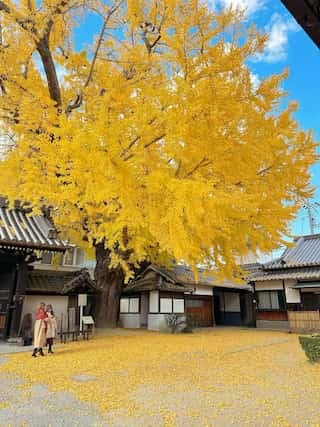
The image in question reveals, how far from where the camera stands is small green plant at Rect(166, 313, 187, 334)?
50.6ft

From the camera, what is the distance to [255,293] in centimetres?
1981

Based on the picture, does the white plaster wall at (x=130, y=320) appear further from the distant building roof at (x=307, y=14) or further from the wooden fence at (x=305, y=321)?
the distant building roof at (x=307, y=14)

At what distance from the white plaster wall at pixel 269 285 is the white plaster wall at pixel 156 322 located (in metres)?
7.40

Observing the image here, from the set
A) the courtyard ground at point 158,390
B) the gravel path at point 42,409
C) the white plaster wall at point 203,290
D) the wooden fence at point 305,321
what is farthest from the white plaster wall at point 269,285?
the gravel path at point 42,409

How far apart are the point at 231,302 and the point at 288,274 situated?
6.28 metres

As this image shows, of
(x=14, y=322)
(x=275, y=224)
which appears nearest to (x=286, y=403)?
(x=275, y=224)

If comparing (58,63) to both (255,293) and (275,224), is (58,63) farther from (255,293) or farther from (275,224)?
(255,293)

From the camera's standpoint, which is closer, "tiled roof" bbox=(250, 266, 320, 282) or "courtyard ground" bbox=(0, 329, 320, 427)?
"courtyard ground" bbox=(0, 329, 320, 427)

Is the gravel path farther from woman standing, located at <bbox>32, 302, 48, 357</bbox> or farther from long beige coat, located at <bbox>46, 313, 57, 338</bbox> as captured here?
long beige coat, located at <bbox>46, 313, 57, 338</bbox>

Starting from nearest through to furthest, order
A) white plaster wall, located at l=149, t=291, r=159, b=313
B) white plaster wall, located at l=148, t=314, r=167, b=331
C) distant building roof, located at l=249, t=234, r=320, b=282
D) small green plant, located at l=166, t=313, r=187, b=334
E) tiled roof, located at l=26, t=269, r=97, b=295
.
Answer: tiled roof, located at l=26, t=269, r=97, b=295 → small green plant, located at l=166, t=313, r=187, b=334 → white plaster wall, located at l=148, t=314, r=167, b=331 → white plaster wall, located at l=149, t=291, r=159, b=313 → distant building roof, located at l=249, t=234, r=320, b=282

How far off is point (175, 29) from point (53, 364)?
29.5 ft

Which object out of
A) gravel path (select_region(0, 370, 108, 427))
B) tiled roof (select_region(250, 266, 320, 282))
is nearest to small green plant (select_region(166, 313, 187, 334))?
tiled roof (select_region(250, 266, 320, 282))

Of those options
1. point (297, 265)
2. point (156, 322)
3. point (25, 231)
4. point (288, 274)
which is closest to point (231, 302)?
point (288, 274)

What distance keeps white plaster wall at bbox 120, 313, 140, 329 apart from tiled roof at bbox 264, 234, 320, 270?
30.2ft
